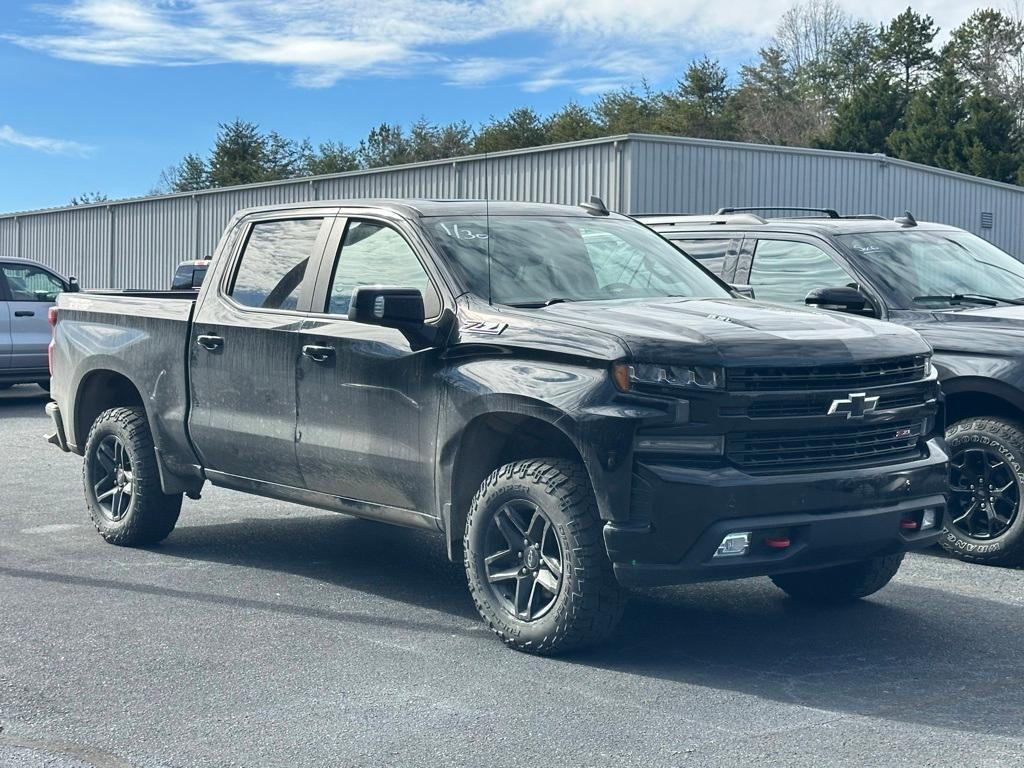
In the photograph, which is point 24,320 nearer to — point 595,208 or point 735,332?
point 595,208

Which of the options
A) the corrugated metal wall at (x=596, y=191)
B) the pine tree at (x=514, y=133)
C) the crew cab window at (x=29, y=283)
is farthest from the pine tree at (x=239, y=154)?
the crew cab window at (x=29, y=283)

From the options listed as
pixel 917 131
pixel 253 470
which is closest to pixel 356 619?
pixel 253 470

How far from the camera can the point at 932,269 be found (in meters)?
8.45

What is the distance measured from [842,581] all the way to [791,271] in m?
2.74

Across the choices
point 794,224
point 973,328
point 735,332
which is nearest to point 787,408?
point 735,332

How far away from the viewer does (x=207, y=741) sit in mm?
4547

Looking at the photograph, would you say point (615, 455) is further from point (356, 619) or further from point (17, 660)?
point (17, 660)

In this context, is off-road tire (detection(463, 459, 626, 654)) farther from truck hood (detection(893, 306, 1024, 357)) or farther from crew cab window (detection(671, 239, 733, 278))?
crew cab window (detection(671, 239, 733, 278))

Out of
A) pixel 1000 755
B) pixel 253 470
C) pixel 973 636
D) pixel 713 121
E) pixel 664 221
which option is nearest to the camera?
pixel 1000 755

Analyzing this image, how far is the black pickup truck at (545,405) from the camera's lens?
5.21 m

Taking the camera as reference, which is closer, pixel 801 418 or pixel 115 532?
pixel 801 418

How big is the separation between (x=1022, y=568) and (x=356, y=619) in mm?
3660

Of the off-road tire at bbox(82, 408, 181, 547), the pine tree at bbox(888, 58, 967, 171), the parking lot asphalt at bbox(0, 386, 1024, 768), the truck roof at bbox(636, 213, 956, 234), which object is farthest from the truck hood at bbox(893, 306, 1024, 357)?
the pine tree at bbox(888, 58, 967, 171)

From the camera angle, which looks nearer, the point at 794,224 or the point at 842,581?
the point at 842,581
